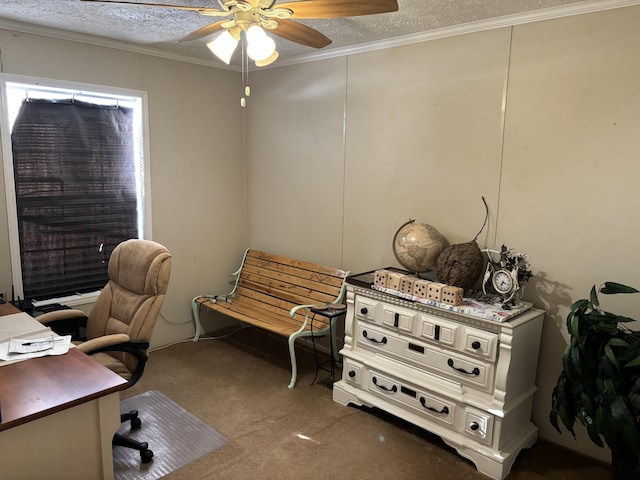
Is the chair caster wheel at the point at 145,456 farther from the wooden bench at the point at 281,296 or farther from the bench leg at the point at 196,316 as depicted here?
the bench leg at the point at 196,316

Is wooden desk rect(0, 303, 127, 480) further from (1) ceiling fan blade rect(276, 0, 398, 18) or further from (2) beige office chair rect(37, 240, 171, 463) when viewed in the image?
(1) ceiling fan blade rect(276, 0, 398, 18)

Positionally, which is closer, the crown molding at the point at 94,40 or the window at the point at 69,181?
the crown molding at the point at 94,40

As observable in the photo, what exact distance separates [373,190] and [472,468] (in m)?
1.99

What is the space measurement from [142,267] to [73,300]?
1.35m

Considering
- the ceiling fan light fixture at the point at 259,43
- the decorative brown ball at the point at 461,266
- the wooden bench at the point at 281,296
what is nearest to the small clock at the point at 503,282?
the decorative brown ball at the point at 461,266

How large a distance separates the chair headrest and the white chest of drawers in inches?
48.9

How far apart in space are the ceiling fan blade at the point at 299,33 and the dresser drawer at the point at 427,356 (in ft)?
5.82

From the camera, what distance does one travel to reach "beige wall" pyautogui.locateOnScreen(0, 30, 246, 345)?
3.72 metres

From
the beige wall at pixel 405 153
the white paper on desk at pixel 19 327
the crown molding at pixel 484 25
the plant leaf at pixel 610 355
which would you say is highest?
the crown molding at pixel 484 25

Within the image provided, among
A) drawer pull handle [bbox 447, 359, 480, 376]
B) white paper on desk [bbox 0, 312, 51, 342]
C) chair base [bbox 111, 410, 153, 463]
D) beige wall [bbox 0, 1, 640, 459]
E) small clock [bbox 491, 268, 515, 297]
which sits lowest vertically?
chair base [bbox 111, 410, 153, 463]

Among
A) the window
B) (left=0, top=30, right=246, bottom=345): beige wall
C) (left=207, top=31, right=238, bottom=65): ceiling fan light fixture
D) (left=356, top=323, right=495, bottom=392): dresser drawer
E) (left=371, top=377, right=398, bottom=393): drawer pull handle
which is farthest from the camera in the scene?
(left=0, top=30, right=246, bottom=345): beige wall

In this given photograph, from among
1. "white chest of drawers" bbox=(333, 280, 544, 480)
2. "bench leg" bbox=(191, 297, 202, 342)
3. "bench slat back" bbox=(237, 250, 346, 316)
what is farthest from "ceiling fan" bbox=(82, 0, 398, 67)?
"bench leg" bbox=(191, 297, 202, 342)

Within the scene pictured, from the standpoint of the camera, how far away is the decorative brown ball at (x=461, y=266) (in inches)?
107

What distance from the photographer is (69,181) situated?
353 cm
